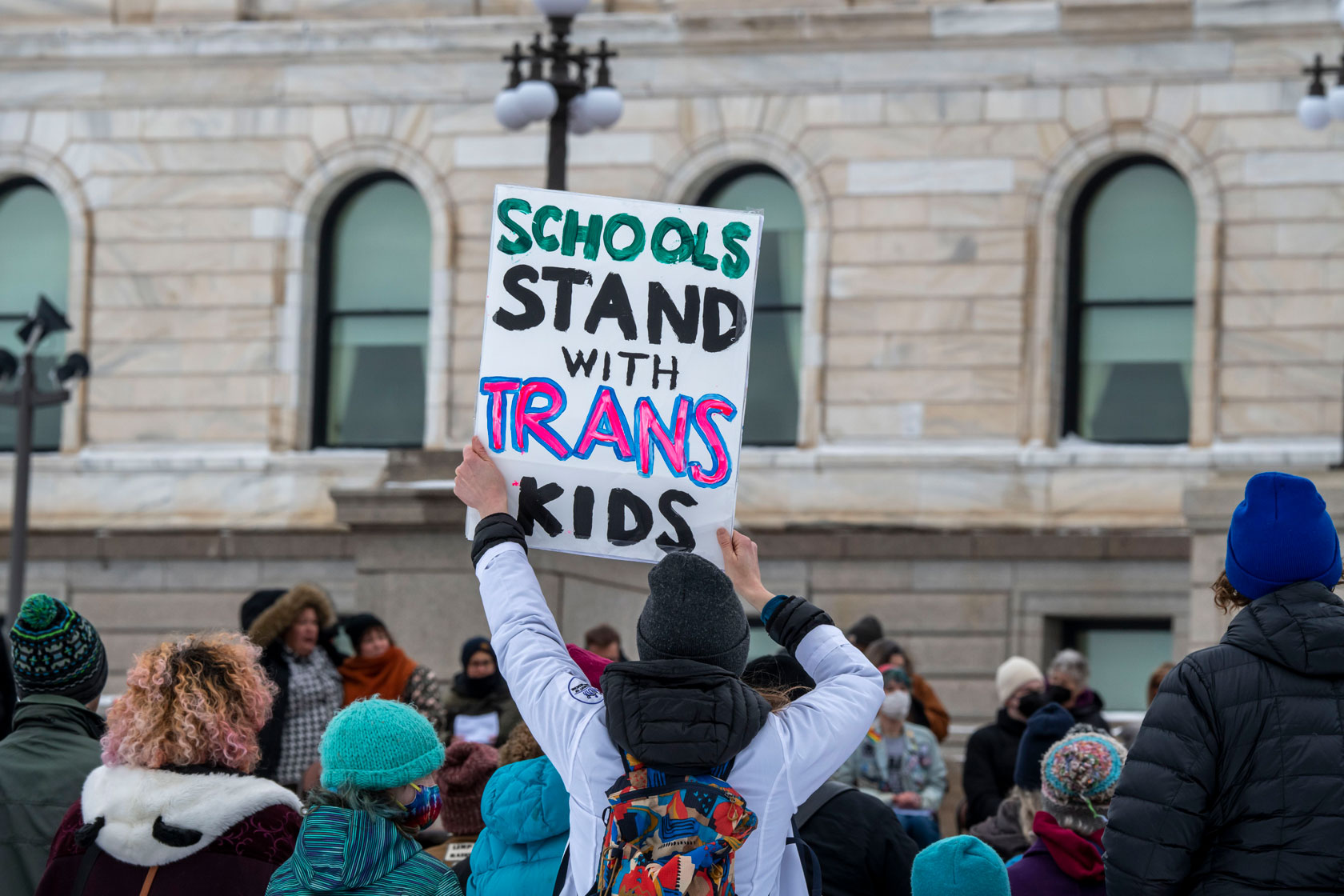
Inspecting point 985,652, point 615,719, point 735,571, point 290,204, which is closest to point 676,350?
point 735,571

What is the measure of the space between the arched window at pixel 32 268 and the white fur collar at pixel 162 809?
54.0ft

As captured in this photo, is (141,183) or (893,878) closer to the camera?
(893,878)

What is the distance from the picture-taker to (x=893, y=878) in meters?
5.21

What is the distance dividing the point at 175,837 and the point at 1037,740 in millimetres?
3519

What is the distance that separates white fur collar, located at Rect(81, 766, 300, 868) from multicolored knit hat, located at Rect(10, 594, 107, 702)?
865 millimetres

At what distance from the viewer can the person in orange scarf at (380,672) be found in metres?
9.70

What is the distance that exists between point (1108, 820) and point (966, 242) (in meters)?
14.3

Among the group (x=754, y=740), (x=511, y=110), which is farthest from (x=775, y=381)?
(x=754, y=740)

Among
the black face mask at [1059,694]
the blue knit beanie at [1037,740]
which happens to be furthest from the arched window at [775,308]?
the blue knit beanie at [1037,740]

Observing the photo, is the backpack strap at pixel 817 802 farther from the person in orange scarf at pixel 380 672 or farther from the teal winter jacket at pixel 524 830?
the person in orange scarf at pixel 380 672

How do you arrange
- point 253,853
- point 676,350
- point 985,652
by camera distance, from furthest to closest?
point 985,652 < point 676,350 < point 253,853

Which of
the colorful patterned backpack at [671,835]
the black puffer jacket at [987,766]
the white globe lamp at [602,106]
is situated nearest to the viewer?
the colorful patterned backpack at [671,835]

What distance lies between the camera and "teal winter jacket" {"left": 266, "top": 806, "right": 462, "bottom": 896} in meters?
4.22

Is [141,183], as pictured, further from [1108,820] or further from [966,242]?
[1108,820]
